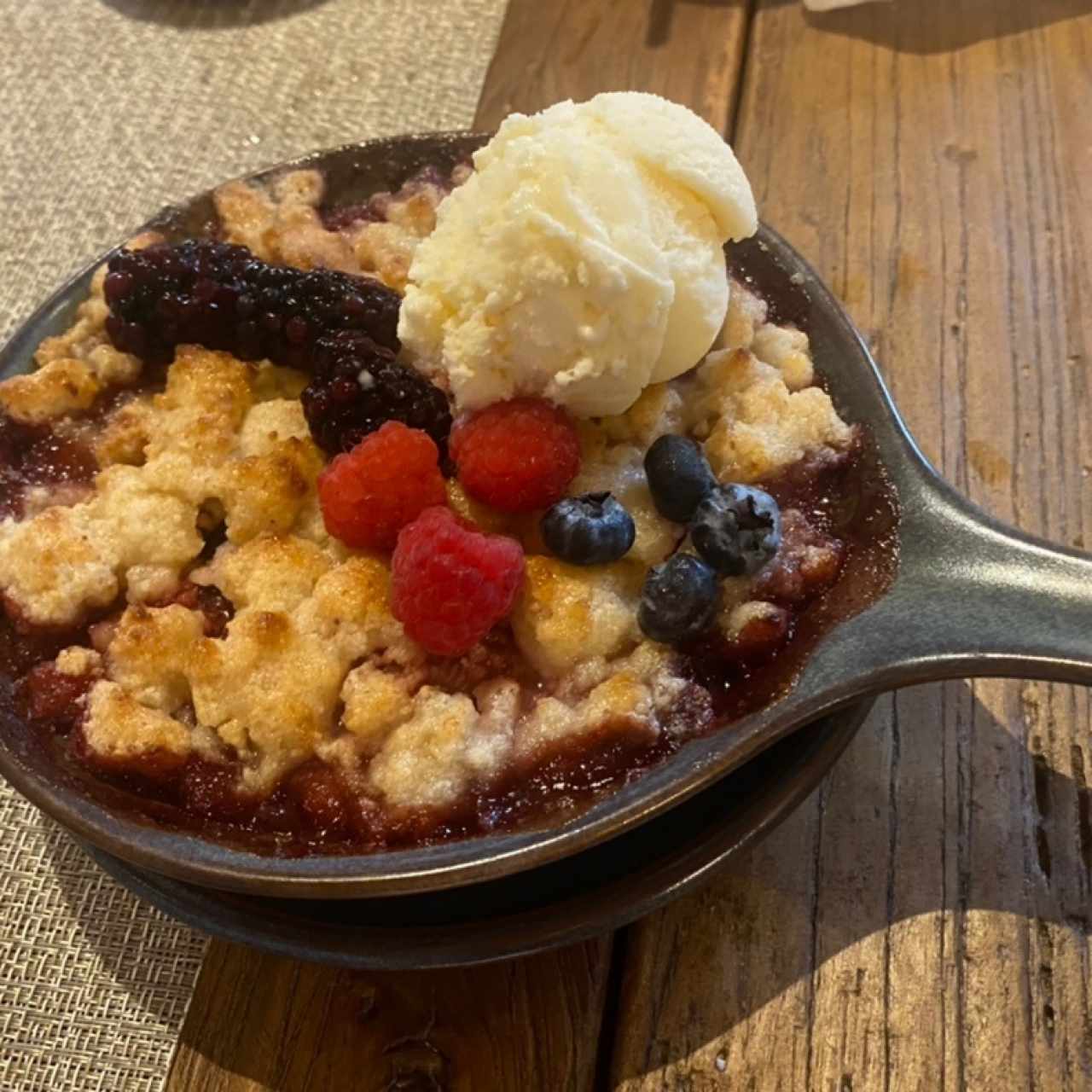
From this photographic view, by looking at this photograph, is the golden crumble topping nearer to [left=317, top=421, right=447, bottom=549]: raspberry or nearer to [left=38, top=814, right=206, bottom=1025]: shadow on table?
[left=317, top=421, right=447, bottom=549]: raspberry

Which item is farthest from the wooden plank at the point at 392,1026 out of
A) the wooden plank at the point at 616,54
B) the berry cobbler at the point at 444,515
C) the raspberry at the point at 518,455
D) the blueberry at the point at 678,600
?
the wooden plank at the point at 616,54

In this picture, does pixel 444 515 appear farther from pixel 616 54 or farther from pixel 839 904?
pixel 616 54

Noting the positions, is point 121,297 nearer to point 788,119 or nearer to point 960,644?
point 960,644

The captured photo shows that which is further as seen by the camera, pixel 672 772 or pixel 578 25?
pixel 578 25

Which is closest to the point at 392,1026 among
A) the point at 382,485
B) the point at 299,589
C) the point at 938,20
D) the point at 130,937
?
the point at 130,937

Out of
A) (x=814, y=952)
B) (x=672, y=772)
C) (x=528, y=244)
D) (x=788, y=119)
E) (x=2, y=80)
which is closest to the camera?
(x=672, y=772)

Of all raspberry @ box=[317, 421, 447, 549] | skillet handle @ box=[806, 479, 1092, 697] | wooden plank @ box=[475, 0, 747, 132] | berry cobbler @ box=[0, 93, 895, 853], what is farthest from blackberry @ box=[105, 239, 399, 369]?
wooden plank @ box=[475, 0, 747, 132]

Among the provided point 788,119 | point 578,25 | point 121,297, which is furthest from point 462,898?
point 578,25
